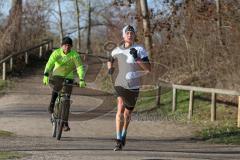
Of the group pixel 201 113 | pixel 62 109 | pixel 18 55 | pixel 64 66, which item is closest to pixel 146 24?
pixel 201 113

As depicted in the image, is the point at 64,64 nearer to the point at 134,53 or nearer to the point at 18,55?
the point at 134,53

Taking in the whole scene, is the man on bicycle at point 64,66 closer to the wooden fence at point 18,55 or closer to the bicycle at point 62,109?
the bicycle at point 62,109

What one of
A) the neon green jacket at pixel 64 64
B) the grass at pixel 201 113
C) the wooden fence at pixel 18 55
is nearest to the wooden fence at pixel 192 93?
the grass at pixel 201 113

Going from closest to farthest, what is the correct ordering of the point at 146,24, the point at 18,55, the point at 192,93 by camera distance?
the point at 192,93
the point at 146,24
the point at 18,55

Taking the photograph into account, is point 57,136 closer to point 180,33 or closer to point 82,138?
point 82,138

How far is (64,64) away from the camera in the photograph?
40.5 feet

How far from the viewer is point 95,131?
547 inches

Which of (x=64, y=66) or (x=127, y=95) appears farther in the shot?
(x=64, y=66)

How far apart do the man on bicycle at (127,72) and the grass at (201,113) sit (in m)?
2.71

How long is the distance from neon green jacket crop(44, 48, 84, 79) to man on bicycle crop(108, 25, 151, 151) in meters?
1.84

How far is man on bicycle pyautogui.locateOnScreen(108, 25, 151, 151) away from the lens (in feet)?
33.8

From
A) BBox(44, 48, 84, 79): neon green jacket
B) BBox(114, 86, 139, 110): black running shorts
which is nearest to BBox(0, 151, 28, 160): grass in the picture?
BBox(114, 86, 139, 110): black running shorts

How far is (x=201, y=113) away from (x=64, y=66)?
5.58 m

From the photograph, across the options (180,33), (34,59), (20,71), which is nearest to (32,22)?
(34,59)
